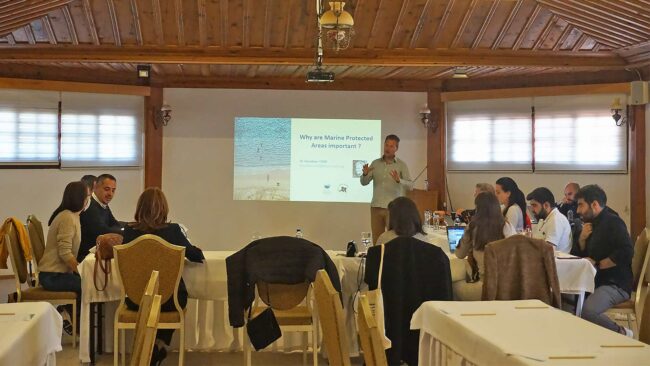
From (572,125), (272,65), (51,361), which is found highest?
(272,65)

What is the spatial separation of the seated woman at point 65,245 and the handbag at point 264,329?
164 centimetres

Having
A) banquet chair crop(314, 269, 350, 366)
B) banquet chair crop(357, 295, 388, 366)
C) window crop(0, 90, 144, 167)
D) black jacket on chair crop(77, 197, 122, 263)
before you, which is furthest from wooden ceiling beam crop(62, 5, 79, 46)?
banquet chair crop(357, 295, 388, 366)

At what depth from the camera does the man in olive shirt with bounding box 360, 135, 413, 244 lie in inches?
A: 311

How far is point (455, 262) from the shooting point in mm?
5125

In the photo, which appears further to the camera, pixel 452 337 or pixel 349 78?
pixel 349 78

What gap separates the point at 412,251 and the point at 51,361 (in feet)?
7.54

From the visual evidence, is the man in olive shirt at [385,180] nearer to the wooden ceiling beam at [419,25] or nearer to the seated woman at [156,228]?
the wooden ceiling beam at [419,25]

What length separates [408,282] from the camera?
469 cm

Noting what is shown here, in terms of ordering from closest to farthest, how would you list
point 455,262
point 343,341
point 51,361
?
1. point 343,341
2. point 51,361
3. point 455,262

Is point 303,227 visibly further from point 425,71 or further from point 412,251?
point 412,251

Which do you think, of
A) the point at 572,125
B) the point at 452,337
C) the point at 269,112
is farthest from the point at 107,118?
the point at 452,337

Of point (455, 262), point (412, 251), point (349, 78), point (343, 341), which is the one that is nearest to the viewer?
point (343, 341)

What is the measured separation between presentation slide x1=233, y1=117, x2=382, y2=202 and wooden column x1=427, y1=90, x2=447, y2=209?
2.49ft

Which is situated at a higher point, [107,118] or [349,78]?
[349,78]
